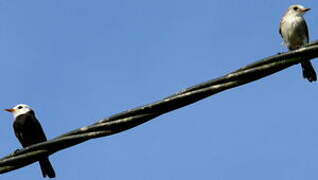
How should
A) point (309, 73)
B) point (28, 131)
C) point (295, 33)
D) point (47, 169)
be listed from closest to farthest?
point (47, 169)
point (309, 73)
point (28, 131)
point (295, 33)

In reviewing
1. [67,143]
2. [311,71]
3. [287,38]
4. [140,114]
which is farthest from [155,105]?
[287,38]

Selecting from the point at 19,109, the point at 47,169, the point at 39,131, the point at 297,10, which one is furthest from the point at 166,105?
the point at 297,10

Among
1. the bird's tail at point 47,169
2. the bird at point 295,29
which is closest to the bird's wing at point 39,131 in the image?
the bird's tail at point 47,169

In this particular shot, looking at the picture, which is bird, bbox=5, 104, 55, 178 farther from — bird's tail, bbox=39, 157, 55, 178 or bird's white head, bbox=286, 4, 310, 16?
bird's white head, bbox=286, 4, 310, 16

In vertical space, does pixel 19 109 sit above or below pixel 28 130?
above

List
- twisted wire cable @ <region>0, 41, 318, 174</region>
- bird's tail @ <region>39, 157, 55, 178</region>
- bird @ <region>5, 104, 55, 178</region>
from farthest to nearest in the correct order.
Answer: bird @ <region>5, 104, 55, 178</region> → bird's tail @ <region>39, 157, 55, 178</region> → twisted wire cable @ <region>0, 41, 318, 174</region>

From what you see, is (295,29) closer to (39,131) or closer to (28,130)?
(39,131)

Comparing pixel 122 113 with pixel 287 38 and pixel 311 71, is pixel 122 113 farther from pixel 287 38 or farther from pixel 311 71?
pixel 287 38

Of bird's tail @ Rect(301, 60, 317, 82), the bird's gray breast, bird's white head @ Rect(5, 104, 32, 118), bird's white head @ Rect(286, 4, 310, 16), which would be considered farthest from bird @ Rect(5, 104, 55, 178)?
bird's white head @ Rect(286, 4, 310, 16)
